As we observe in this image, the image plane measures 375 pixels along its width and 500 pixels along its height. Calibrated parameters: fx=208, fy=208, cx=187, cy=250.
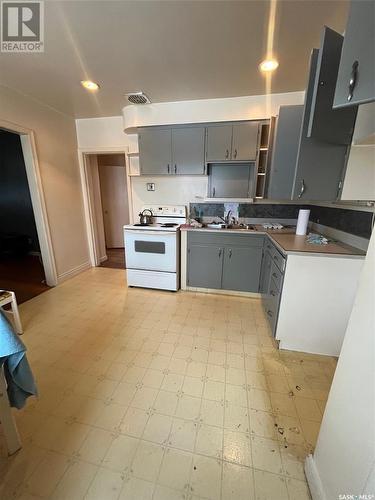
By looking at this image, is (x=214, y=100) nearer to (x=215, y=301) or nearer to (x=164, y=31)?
(x=164, y=31)

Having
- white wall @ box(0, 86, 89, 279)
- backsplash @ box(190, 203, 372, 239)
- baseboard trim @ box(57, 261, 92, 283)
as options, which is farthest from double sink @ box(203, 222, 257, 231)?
baseboard trim @ box(57, 261, 92, 283)

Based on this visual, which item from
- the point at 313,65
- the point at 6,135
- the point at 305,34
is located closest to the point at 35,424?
the point at 313,65

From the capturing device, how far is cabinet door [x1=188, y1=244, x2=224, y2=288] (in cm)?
285

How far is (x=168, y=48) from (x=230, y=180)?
165 cm

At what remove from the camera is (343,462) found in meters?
0.80

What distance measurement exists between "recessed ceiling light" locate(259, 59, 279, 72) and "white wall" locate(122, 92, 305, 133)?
57 centimetres

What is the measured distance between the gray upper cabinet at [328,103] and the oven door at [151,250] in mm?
1894

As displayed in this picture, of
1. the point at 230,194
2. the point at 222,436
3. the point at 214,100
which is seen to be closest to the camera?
the point at 222,436

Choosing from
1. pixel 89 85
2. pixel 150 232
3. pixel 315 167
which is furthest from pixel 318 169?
pixel 89 85

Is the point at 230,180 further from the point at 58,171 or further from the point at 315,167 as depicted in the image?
the point at 58,171

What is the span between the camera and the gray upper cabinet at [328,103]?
1.15m

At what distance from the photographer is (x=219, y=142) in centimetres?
275

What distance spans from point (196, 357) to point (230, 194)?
221 cm

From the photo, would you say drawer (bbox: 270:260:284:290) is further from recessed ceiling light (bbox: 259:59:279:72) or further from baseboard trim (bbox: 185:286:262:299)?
recessed ceiling light (bbox: 259:59:279:72)
